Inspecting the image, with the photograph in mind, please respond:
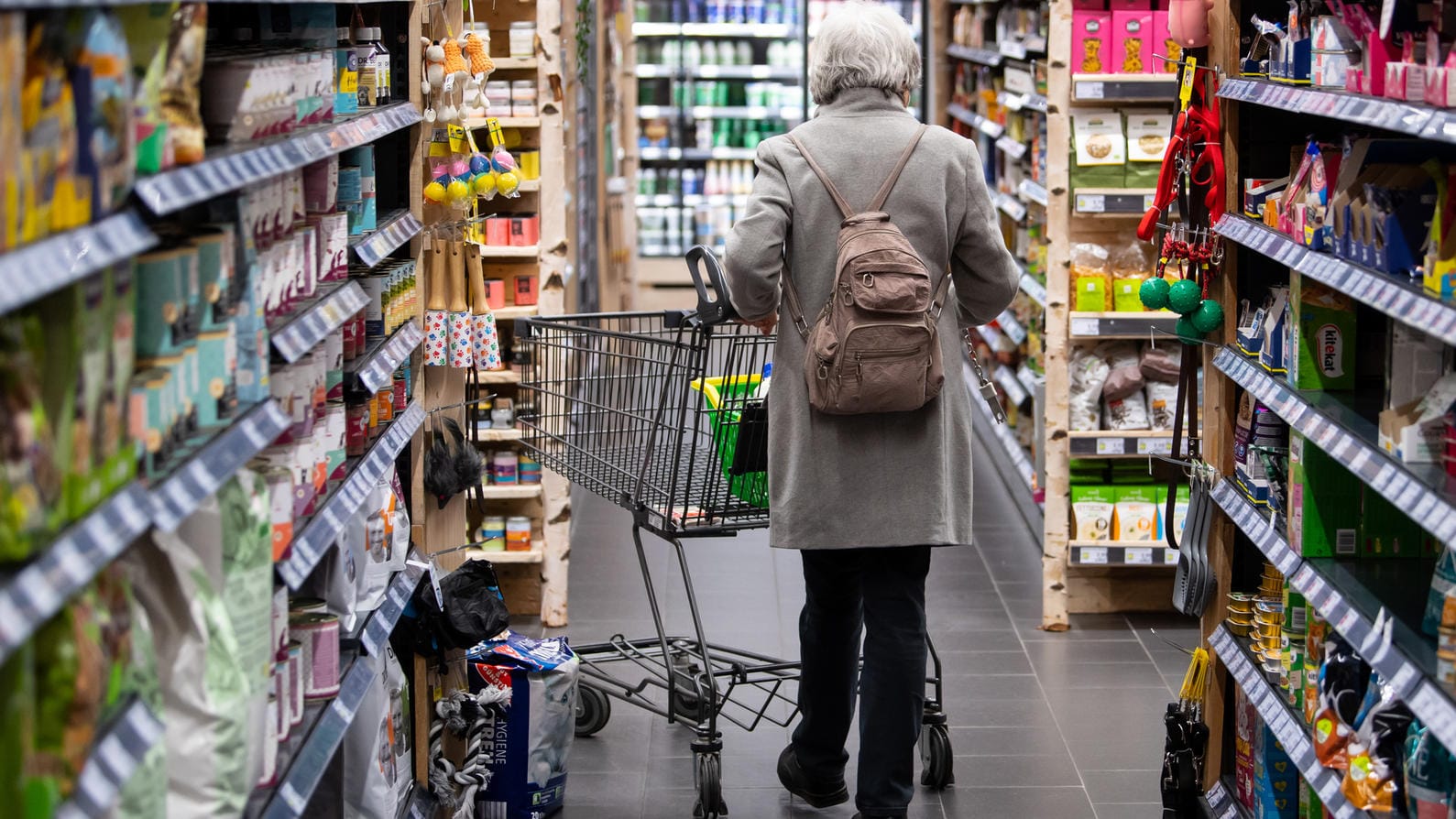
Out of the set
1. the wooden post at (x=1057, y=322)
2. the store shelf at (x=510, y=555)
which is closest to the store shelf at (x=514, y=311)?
the store shelf at (x=510, y=555)

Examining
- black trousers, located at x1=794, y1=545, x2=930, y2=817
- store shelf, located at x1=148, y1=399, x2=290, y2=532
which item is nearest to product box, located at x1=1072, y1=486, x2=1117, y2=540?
black trousers, located at x1=794, y1=545, x2=930, y2=817

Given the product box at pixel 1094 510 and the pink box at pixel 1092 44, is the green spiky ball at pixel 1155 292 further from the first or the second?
the product box at pixel 1094 510

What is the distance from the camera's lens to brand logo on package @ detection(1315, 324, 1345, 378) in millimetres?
3455

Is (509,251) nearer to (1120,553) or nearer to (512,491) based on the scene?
(512,491)

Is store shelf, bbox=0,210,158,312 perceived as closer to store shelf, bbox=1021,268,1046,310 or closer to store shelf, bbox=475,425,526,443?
store shelf, bbox=475,425,526,443

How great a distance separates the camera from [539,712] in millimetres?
4109

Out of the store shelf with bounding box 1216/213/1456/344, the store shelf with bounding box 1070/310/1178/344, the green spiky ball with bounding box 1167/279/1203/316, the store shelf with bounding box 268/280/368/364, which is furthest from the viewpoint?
the store shelf with bounding box 1070/310/1178/344

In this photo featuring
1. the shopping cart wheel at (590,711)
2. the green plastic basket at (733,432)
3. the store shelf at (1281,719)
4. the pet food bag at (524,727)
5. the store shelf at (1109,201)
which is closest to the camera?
the store shelf at (1281,719)

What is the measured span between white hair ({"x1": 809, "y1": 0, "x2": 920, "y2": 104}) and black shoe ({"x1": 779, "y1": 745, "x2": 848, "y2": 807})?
66.0 inches

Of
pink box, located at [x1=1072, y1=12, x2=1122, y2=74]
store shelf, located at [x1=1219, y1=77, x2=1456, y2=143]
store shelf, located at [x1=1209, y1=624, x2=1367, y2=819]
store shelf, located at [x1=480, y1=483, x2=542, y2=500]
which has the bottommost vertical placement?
store shelf, located at [x1=480, y1=483, x2=542, y2=500]

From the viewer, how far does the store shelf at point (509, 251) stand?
18.9 ft

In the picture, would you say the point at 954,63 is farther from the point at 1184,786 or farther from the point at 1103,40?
the point at 1184,786

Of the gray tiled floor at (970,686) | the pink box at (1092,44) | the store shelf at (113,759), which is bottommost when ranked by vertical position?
the gray tiled floor at (970,686)

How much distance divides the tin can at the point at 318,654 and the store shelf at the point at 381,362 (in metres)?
0.53
